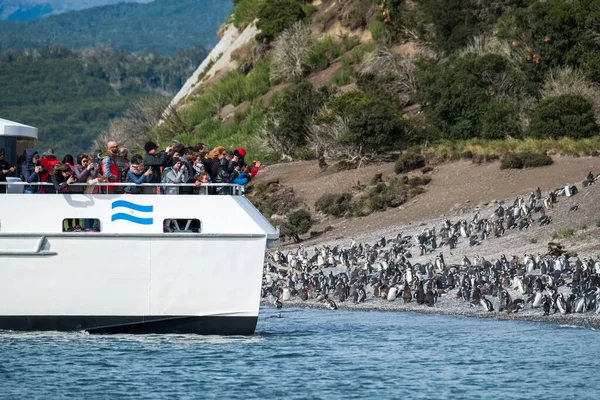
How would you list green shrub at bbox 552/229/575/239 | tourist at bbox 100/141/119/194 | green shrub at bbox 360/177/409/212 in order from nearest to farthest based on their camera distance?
1. tourist at bbox 100/141/119/194
2. green shrub at bbox 552/229/575/239
3. green shrub at bbox 360/177/409/212

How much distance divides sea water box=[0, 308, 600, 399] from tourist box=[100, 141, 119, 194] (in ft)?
7.99

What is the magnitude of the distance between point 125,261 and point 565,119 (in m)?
28.4

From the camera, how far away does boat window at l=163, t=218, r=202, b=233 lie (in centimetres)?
2152

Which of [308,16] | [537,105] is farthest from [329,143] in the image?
[308,16]

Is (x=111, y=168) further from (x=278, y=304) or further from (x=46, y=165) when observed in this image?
(x=278, y=304)

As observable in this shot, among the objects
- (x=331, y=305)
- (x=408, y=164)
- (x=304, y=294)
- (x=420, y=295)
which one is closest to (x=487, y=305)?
(x=420, y=295)

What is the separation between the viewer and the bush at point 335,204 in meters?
44.3

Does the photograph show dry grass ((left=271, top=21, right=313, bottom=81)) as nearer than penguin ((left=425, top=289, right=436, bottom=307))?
No

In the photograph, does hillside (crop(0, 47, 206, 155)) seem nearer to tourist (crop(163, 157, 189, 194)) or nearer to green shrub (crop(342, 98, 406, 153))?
green shrub (crop(342, 98, 406, 153))

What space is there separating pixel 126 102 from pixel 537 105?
128 meters

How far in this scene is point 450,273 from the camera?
→ 99.5ft

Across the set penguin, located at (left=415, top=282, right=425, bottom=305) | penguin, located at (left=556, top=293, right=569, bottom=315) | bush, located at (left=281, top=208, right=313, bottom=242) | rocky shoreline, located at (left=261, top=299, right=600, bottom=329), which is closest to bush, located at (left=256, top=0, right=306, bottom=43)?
bush, located at (left=281, top=208, right=313, bottom=242)

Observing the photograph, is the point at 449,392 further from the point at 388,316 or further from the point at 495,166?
the point at 495,166

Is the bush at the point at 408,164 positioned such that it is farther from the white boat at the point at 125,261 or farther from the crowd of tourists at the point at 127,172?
the white boat at the point at 125,261
